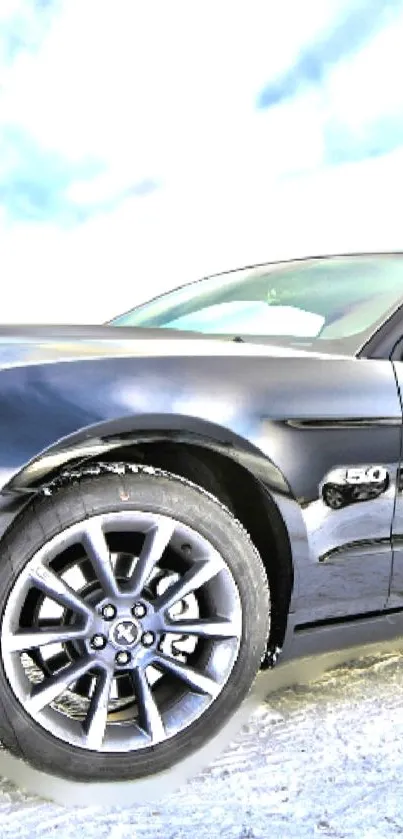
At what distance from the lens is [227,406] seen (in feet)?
7.44

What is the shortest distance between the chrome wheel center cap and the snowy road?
1.15 ft

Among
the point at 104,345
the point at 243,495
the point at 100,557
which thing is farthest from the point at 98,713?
the point at 104,345

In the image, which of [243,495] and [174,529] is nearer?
[174,529]

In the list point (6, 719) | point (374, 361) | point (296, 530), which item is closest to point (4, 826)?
point (6, 719)

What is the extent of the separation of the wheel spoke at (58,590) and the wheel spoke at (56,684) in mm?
108

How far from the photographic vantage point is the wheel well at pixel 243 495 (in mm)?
2324

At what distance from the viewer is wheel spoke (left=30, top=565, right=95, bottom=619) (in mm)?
2096

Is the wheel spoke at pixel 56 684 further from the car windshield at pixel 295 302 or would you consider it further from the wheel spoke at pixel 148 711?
the car windshield at pixel 295 302

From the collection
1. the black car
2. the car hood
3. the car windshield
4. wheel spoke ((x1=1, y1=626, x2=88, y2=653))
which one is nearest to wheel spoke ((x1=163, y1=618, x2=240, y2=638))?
the black car

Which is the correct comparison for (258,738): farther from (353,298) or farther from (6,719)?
(353,298)

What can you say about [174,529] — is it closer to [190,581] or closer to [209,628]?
[190,581]

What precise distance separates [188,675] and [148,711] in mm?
121

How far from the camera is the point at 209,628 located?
2254 millimetres

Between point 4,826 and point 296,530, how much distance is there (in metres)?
0.92
